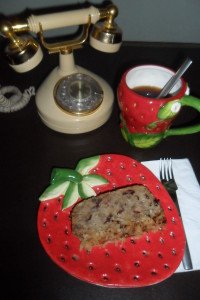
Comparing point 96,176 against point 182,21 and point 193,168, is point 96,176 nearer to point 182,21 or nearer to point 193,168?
point 193,168

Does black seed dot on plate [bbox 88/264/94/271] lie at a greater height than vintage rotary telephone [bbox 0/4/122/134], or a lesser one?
lesser

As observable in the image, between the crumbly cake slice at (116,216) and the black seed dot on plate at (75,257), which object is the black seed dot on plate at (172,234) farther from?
the black seed dot on plate at (75,257)

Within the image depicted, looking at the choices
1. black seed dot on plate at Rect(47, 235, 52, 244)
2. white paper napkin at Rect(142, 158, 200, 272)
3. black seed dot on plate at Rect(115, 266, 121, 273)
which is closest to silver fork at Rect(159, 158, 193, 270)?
white paper napkin at Rect(142, 158, 200, 272)

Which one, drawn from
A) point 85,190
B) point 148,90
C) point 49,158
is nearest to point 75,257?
point 85,190

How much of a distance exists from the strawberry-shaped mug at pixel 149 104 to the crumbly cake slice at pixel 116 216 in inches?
5.5

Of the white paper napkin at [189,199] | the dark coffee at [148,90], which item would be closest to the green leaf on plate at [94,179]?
the white paper napkin at [189,199]

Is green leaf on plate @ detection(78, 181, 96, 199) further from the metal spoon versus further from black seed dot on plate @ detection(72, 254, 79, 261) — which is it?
the metal spoon

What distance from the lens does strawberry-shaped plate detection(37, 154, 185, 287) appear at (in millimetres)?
548

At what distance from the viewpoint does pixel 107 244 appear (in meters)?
0.59

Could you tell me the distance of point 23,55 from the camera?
2.13ft

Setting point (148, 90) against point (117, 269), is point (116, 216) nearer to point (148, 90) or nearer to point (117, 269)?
point (117, 269)

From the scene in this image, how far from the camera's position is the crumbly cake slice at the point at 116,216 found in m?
0.58

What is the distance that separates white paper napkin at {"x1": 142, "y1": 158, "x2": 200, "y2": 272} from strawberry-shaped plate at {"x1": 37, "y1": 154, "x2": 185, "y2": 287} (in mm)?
31

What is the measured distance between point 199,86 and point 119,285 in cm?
66
